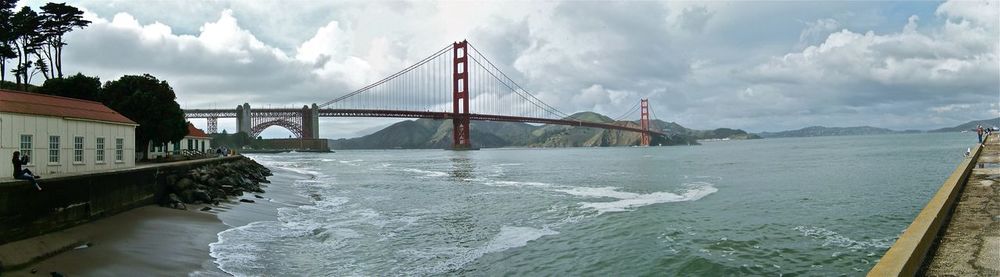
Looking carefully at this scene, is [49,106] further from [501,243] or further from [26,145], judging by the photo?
[501,243]

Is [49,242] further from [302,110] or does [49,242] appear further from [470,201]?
→ [302,110]

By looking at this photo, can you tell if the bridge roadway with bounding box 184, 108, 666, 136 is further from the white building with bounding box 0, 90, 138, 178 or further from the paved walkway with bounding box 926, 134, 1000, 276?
the paved walkway with bounding box 926, 134, 1000, 276

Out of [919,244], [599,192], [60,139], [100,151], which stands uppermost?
[60,139]

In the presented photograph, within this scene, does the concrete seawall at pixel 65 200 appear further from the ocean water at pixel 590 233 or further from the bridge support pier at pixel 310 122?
the bridge support pier at pixel 310 122

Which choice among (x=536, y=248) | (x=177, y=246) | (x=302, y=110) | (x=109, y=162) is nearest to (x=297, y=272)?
(x=177, y=246)

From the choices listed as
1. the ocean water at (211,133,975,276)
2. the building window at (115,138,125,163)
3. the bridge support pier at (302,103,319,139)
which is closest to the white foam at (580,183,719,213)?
the ocean water at (211,133,975,276)

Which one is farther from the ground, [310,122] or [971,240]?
[310,122]

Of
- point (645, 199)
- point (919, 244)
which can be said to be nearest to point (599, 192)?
point (645, 199)

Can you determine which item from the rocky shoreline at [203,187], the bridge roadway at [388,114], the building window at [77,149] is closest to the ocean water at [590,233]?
the rocky shoreline at [203,187]
